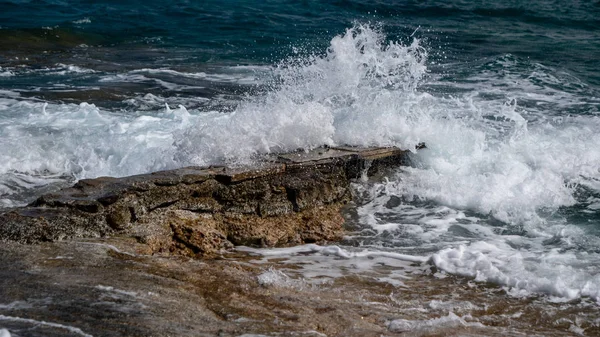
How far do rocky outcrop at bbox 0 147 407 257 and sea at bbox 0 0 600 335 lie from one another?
224 millimetres

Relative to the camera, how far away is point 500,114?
373 inches

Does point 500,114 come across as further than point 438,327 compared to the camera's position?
Yes

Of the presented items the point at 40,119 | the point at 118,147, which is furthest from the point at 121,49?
the point at 118,147

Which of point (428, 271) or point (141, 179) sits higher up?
point (141, 179)

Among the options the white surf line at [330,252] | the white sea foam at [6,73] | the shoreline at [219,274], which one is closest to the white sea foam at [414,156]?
the white surf line at [330,252]

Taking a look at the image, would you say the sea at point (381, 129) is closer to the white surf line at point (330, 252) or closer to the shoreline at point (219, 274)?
the white surf line at point (330, 252)

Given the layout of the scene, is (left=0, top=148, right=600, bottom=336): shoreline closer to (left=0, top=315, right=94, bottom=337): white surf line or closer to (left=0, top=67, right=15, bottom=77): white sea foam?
(left=0, top=315, right=94, bottom=337): white surf line

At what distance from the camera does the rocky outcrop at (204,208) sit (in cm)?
489

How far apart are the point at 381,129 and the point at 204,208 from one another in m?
2.35

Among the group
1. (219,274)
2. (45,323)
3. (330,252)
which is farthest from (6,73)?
(45,323)

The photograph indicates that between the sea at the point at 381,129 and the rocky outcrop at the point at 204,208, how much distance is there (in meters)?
0.22

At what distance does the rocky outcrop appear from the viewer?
489 centimetres

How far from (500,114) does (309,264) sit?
16.9 ft

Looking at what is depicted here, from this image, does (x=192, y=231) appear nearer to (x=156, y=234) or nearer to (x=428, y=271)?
(x=156, y=234)
